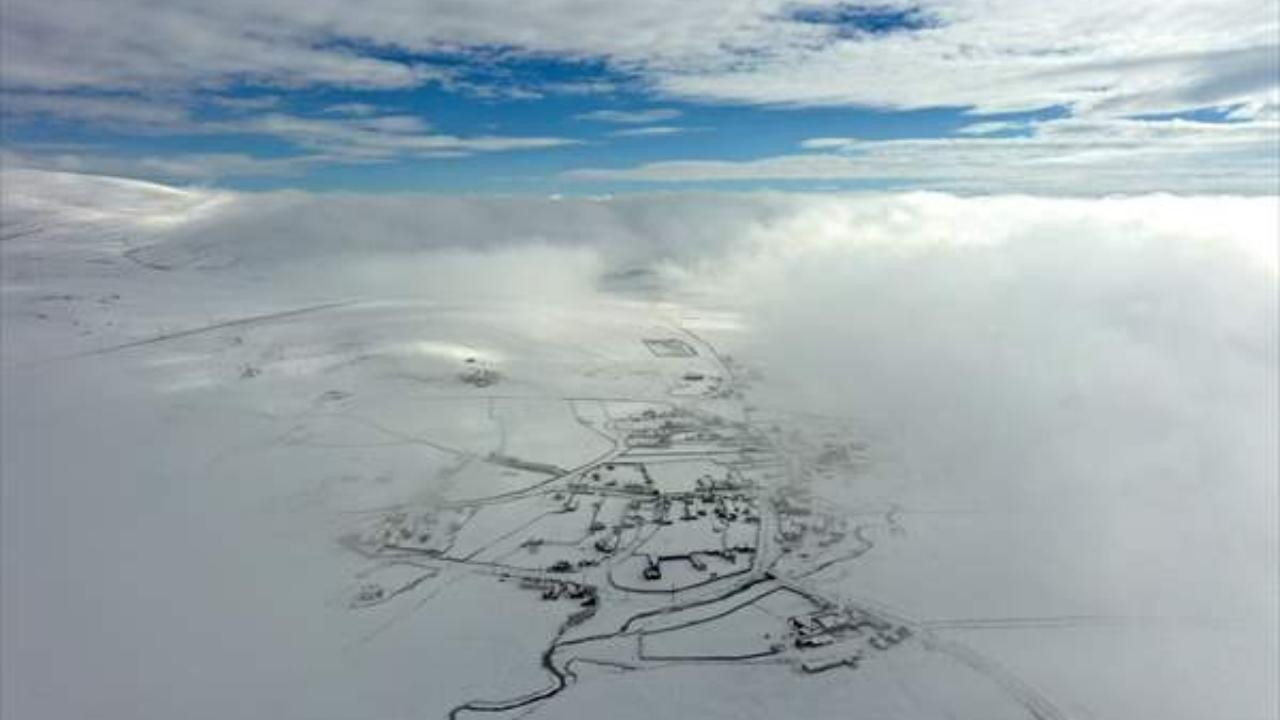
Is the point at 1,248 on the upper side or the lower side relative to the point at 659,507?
upper

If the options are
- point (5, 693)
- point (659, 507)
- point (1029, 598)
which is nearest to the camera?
point (5, 693)

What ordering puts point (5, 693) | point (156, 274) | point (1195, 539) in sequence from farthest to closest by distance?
point (156, 274) → point (1195, 539) → point (5, 693)

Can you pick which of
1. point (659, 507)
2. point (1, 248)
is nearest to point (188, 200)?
point (1, 248)

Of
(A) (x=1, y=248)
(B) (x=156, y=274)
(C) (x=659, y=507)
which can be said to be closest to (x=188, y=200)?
(A) (x=1, y=248)

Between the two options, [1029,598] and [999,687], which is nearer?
[999,687]

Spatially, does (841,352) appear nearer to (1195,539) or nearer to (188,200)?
(1195,539)

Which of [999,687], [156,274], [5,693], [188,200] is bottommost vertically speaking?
[999,687]
